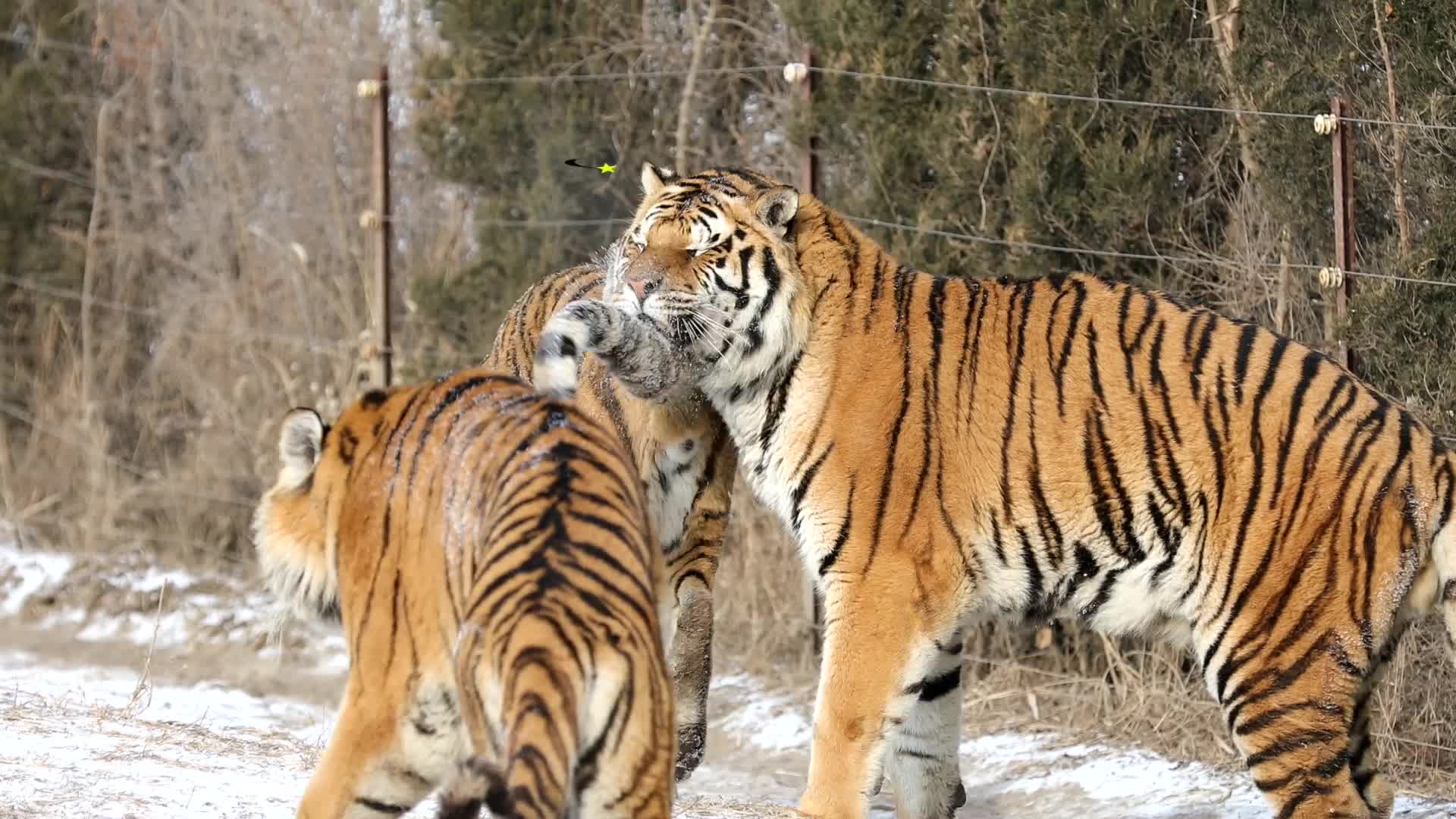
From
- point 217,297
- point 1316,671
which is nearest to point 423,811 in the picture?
point 1316,671

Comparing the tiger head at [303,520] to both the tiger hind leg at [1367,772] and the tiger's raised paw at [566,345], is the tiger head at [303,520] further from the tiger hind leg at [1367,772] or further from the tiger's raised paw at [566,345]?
the tiger hind leg at [1367,772]

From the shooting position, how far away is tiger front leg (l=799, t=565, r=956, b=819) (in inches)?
181

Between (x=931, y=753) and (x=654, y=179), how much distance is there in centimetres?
183

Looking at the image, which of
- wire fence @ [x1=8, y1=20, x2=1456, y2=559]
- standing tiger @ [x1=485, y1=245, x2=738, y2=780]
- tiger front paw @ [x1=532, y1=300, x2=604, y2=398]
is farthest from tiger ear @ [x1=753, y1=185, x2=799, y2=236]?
wire fence @ [x1=8, y1=20, x2=1456, y2=559]

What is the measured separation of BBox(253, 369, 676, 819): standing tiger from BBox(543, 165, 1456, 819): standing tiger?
126cm

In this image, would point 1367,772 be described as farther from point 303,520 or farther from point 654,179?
point 303,520

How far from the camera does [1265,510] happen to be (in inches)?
173

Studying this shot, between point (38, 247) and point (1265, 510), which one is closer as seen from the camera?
point (1265, 510)

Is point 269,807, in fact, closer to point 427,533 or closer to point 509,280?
point 427,533

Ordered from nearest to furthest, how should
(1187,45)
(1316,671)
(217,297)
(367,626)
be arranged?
1. (367,626)
2. (1316,671)
3. (1187,45)
4. (217,297)

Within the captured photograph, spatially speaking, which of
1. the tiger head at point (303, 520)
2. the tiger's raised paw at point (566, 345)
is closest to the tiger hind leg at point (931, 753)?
the tiger's raised paw at point (566, 345)

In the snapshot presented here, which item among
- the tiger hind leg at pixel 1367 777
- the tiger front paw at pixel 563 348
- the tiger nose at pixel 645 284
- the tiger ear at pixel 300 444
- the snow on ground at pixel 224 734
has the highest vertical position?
the tiger nose at pixel 645 284

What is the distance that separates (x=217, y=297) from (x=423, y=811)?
244 inches

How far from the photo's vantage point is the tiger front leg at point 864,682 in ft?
15.0
